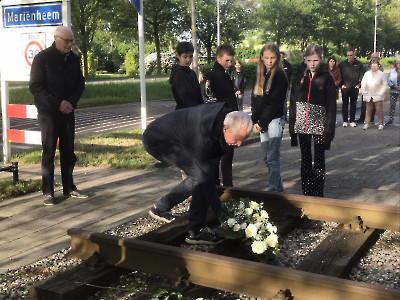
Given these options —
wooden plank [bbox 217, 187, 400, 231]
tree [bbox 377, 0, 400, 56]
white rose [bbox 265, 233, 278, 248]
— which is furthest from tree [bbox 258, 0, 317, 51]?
white rose [bbox 265, 233, 278, 248]

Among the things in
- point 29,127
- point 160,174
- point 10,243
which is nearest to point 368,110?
point 160,174

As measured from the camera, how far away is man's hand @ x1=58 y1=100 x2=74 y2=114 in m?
6.54

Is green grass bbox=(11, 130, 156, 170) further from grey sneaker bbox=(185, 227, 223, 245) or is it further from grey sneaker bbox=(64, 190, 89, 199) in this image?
grey sneaker bbox=(185, 227, 223, 245)

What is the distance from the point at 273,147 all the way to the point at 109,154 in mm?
4063

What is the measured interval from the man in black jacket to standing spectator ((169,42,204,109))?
3.84 feet

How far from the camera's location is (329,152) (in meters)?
10.6

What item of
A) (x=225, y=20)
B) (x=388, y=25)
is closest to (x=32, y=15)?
(x=225, y=20)

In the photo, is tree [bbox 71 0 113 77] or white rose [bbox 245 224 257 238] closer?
white rose [bbox 245 224 257 238]

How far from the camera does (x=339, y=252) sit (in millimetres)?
4703

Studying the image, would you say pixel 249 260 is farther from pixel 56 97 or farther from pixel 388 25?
pixel 388 25

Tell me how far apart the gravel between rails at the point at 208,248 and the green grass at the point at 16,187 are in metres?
2.06

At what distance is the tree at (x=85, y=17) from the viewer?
117ft

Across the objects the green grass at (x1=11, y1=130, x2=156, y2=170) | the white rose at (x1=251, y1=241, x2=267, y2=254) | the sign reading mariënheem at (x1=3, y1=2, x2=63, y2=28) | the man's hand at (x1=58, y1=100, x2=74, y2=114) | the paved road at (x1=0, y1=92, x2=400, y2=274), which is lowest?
the paved road at (x1=0, y1=92, x2=400, y2=274)

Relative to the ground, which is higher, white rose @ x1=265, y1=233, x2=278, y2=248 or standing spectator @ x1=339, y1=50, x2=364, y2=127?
standing spectator @ x1=339, y1=50, x2=364, y2=127
